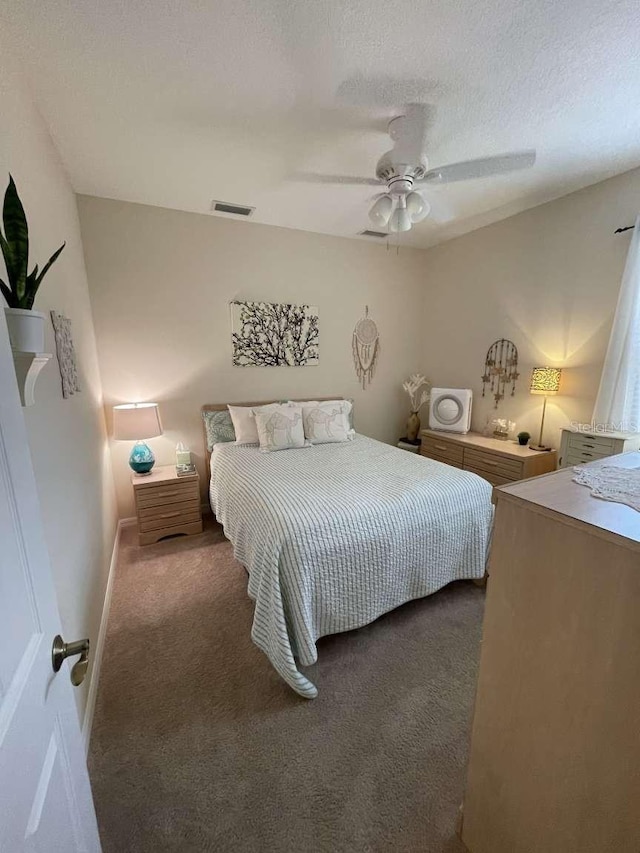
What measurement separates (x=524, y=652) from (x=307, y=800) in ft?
3.12

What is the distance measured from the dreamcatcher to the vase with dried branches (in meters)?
0.51

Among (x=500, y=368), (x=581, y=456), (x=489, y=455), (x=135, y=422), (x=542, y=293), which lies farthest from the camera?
(x=500, y=368)

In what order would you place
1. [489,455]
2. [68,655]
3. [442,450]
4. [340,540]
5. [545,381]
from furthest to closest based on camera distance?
1. [442,450]
2. [489,455]
3. [545,381]
4. [340,540]
5. [68,655]

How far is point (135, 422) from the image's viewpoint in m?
2.71

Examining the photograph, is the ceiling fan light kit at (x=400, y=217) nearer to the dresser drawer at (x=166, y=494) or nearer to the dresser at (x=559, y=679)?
the dresser at (x=559, y=679)

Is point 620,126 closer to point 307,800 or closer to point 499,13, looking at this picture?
point 499,13

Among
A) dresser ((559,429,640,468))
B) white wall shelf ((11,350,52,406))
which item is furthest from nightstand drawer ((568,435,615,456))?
white wall shelf ((11,350,52,406))

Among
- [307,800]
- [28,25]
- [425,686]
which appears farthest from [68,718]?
[28,25]

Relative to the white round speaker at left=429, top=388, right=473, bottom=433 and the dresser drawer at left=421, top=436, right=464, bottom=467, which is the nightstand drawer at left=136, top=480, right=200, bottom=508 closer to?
the dresser drawer at left=421, top=436, right=464, bottom=467

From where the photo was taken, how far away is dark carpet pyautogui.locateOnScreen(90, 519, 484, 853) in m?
1.13

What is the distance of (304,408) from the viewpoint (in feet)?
11.0

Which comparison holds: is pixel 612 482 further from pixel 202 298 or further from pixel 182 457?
pixel 202 298

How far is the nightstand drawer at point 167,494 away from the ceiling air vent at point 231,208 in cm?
227

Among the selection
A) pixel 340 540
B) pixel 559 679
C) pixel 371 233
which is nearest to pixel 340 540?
pixel 340 540
